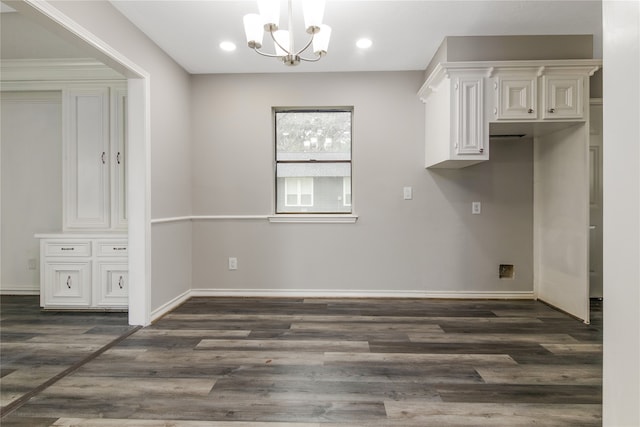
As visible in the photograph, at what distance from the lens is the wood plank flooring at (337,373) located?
5.70ft

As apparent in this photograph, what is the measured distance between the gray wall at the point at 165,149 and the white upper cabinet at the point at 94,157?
19.0 inches

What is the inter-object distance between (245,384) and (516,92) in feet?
10.3

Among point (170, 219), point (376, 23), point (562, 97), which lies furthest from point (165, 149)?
point (562, 97)

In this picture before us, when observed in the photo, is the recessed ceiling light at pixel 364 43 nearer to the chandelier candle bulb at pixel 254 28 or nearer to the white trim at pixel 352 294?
the chandelier candle bulb at pixel 254 28

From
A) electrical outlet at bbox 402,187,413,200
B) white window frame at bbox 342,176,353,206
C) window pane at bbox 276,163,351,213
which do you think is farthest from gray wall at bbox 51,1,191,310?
electrical outlet at bbox 402,187,413,200

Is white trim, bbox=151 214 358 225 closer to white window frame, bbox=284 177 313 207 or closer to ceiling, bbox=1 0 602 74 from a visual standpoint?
white window frame, bbox=284 177 313 207

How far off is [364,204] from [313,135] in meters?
1.00

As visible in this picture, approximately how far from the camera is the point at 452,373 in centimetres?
214

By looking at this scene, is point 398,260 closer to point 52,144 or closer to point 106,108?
point 106,108

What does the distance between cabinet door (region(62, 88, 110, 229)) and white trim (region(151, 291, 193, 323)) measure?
102 centimetres

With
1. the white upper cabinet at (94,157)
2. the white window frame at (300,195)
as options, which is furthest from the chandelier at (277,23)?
the white upper cabinet at (94,157)

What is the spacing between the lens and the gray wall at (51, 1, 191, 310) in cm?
279

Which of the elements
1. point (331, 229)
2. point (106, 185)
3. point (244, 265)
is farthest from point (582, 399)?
point (106, 185)

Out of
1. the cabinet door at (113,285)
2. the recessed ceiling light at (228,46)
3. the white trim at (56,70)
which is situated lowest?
the cabinet door at (113,285)
